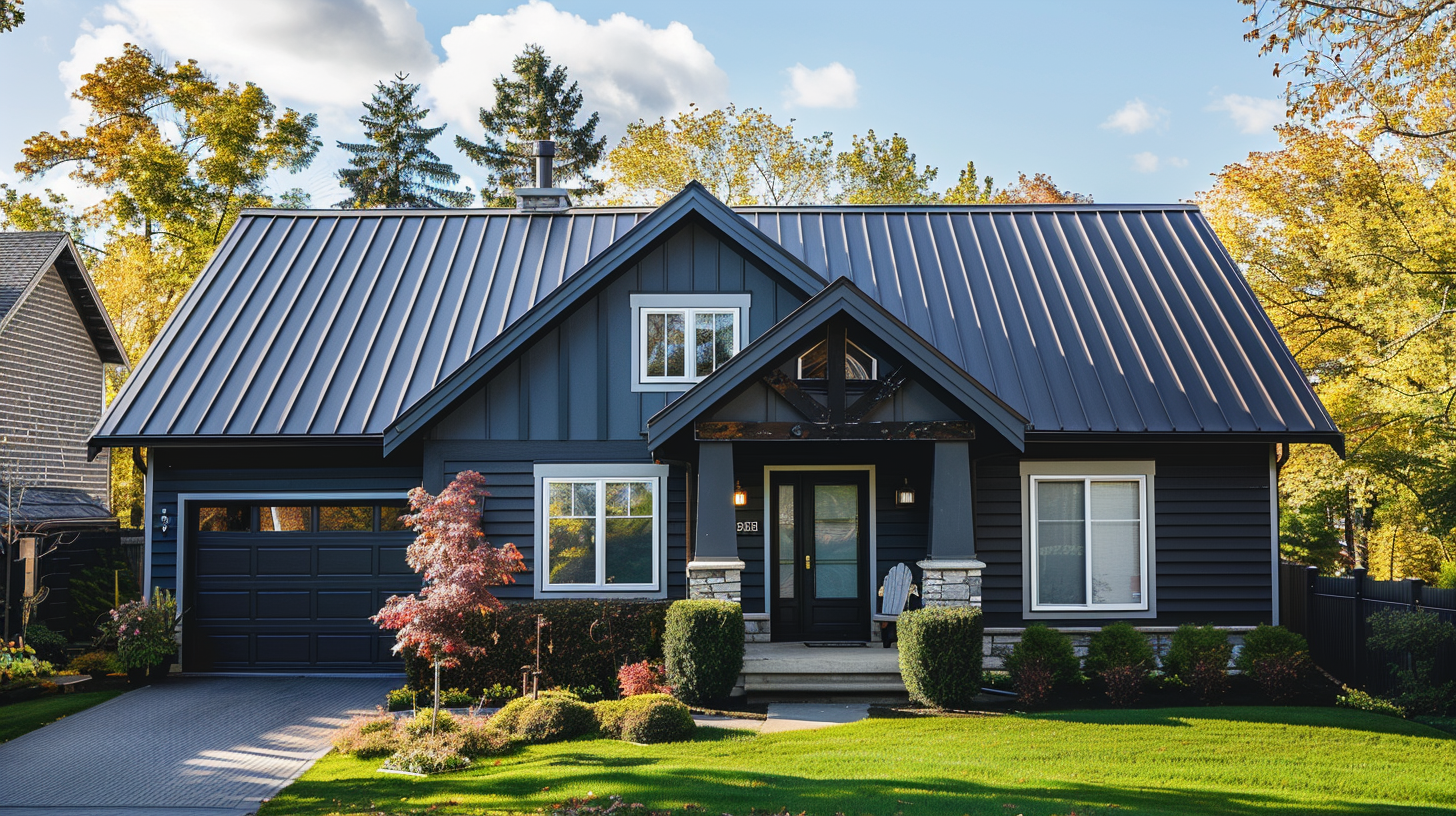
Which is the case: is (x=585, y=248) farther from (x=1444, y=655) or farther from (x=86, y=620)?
(x=1444, y=655)

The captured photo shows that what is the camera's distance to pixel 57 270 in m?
19.3

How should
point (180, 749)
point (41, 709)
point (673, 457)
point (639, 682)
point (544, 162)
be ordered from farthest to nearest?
point (544, 162) < point (673, 457) < point (41, 709) < point (639, 682) < point (180, 749)

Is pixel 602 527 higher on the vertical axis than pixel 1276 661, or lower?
higher

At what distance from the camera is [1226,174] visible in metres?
24.0

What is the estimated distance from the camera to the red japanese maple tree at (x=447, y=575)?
28.7ft

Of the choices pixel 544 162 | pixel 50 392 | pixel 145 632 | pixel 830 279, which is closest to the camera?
pixel 145 632

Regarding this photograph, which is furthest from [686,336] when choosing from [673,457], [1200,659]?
[1200,659]

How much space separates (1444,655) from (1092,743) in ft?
14.6

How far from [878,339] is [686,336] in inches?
125

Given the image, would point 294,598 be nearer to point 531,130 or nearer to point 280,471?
point 280,471

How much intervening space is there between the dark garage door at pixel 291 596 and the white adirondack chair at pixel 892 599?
5946 mm

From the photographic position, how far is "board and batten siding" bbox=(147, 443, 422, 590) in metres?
12.6

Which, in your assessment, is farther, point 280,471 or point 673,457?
point 280,471

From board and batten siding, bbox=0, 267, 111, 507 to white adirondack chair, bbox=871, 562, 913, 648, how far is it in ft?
49.5
